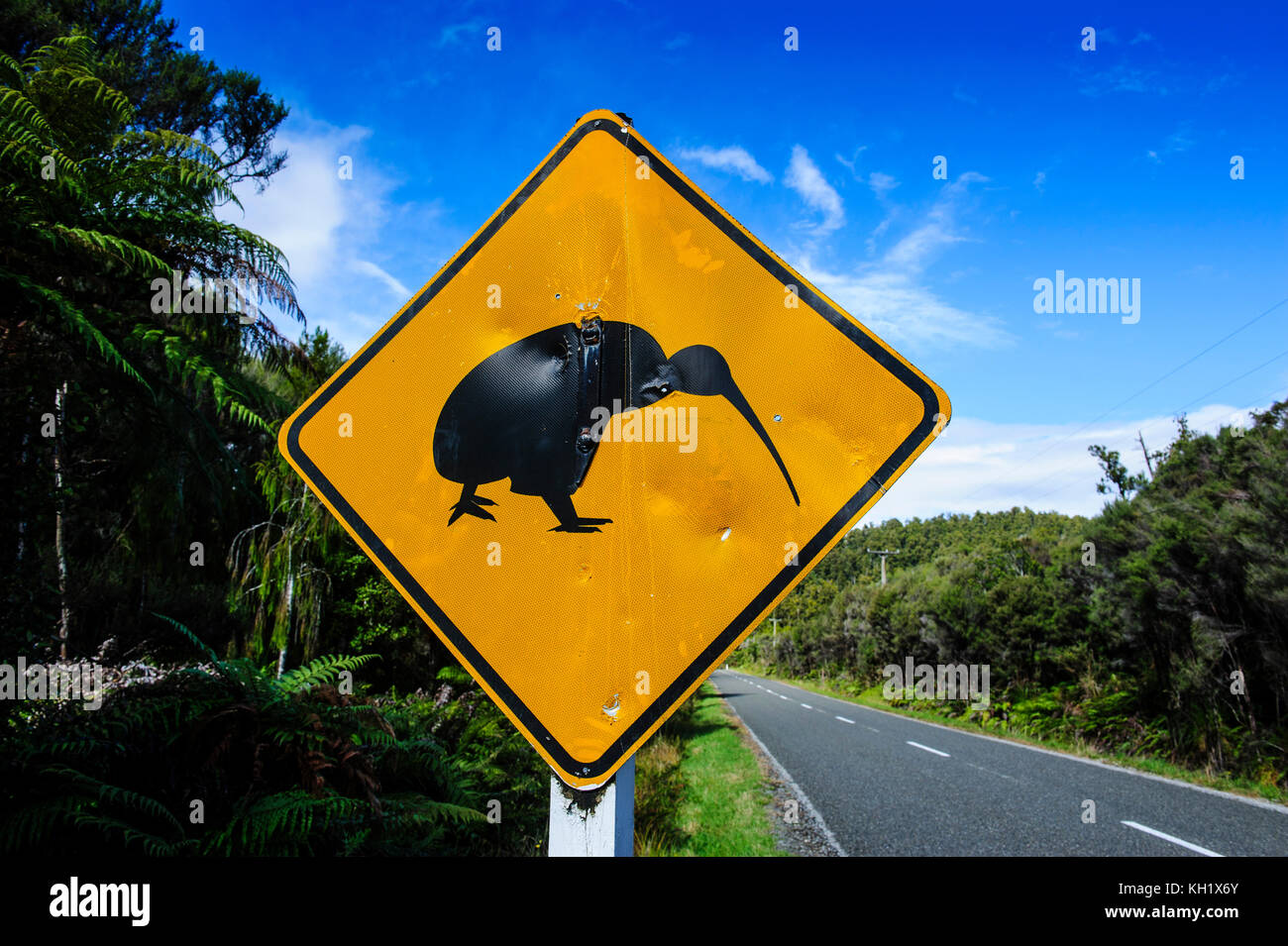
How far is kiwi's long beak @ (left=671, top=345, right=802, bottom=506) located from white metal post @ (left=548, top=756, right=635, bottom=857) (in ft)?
2.12

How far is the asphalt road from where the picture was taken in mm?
6121

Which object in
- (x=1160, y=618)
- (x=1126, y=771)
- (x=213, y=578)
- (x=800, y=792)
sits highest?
(x=213, y=578)

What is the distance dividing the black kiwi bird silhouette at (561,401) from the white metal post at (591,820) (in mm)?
457

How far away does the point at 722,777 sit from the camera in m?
8.99

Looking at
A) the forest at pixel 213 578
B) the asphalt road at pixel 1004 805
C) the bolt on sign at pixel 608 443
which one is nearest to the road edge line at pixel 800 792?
the asphalt road at pixel 1004 805

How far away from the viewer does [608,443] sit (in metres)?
1.19

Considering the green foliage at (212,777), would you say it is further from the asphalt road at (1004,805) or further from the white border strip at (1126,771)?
the white border strip at (1126,771)

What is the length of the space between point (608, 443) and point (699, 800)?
754 centimetres

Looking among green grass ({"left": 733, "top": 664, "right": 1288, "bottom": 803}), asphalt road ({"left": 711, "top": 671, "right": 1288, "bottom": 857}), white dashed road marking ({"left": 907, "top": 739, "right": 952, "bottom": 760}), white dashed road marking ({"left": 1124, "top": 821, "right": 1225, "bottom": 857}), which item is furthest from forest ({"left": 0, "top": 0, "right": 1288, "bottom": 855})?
white dashed road marking ({"left": 1124, "top": 821, "right": 1225, "bottom": 857})

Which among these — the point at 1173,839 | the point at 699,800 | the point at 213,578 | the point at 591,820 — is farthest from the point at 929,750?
the point at 213,578

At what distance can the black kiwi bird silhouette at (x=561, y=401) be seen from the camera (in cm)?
120

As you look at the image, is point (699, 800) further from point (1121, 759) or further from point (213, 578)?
point (213, 578)

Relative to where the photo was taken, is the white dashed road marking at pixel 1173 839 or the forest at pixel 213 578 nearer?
the forest at pixel 213 578

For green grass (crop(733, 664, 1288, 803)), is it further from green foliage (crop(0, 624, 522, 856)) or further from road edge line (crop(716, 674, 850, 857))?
green foliage (crop(0, 624, 522, 856))
